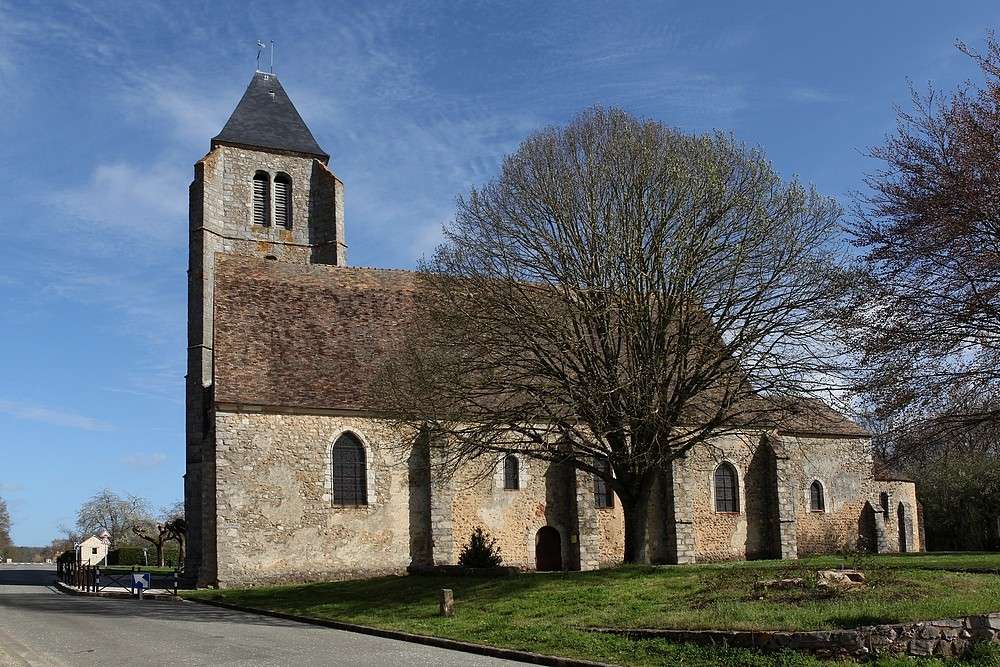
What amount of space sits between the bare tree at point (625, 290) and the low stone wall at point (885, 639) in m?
8.05

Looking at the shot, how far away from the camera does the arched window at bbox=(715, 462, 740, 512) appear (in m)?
30.7

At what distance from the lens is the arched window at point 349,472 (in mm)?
26719

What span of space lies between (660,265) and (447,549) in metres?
10.8

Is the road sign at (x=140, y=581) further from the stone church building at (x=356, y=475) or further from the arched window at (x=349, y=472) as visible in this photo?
the arched window at (x=349, y=472)

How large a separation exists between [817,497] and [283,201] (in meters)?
22.0

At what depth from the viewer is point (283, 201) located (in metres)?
36.6

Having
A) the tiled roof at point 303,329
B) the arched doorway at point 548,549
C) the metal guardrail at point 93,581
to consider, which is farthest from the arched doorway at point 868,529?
the metal guardrail at point 93,581

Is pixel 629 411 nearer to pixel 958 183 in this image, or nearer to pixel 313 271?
pixel 958 183

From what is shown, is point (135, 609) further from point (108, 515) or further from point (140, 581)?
point (108, 515)

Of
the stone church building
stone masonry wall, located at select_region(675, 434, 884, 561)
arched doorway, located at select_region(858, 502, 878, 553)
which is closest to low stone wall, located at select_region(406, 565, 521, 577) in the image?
the stone church building

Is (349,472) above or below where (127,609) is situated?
above

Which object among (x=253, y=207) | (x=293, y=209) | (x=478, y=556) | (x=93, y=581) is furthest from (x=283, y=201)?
(x=478, y=556)

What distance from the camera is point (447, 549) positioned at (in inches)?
1044

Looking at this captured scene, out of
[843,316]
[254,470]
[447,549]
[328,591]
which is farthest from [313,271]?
[843,316]
